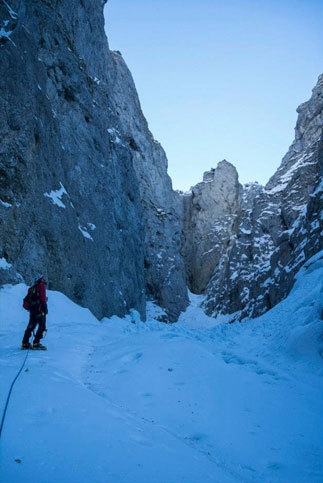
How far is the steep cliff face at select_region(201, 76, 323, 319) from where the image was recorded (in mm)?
45344

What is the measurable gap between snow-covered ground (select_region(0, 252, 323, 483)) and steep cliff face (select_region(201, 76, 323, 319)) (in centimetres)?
3465

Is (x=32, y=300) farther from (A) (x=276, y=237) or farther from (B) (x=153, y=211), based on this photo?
(A) (x=276, y=237)

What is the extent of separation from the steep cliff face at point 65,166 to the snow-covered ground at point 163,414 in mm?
9007

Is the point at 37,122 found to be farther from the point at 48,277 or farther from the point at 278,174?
the point at 278,174

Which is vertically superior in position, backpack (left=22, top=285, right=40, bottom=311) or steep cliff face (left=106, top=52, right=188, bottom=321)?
steep cliff face (left=106, top=52, right=188, bottom=321)

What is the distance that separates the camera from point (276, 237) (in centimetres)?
6425

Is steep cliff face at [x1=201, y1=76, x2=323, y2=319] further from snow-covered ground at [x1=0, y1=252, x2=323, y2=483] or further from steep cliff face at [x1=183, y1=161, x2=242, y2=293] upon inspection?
snow-covered ground at [x1=0, y1=252, x2=323, y2=483]

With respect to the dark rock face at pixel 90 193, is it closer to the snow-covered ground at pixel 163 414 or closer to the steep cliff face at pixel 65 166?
the steep cliff face at pixel 65 166

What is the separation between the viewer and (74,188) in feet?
77.1

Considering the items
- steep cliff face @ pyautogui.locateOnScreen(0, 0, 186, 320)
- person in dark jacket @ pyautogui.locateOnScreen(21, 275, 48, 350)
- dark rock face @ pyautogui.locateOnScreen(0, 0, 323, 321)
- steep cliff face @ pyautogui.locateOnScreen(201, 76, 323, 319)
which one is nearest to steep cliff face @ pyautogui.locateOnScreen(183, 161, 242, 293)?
steep cliff face @ pyautogui.locateOnScreen(201, 76, 323, 319)

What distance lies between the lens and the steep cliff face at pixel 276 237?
45.3m

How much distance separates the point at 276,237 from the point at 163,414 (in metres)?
62.9

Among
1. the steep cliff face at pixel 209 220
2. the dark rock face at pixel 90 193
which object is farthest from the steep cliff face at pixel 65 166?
the steep cliff face at pixel 209 220

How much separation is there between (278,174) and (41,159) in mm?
67748
